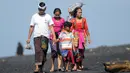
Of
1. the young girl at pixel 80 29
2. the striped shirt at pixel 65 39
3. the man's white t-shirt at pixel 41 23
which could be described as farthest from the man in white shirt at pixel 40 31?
the young girl at pixel 80 29

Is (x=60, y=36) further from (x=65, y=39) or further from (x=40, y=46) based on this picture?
(x=40, y=46)

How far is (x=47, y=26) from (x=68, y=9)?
1.82 m

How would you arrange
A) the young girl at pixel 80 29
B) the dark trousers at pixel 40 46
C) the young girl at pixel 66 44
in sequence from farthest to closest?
1. the young girl at pixel 80 29
2. the young girl at pixel 66 44
3. the dark trousers at pixel 40 46

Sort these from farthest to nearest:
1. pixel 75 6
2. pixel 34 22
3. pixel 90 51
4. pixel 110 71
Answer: pixel 90 51
pixel 75 6
pixel 34 22
pixel 110 71

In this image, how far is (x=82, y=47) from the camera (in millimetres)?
19812

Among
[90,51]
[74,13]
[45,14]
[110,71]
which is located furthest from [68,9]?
[90,51]

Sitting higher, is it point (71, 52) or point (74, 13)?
point (74, 13)

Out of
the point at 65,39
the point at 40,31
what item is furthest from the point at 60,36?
the point at 40,31

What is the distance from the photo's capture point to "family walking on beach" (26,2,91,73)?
61.1 ft

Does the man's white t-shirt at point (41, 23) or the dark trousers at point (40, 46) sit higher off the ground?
the man's white t-shirt at point (41, 23)

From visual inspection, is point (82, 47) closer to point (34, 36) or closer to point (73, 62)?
point (73, 62)

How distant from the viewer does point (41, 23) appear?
733 inches

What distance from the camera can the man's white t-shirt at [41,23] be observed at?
1859cm

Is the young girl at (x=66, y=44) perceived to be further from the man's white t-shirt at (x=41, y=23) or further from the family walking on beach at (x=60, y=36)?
the man's white t-shirt at (x=41, y=23)
